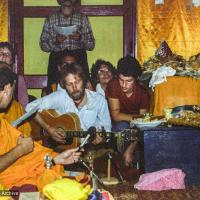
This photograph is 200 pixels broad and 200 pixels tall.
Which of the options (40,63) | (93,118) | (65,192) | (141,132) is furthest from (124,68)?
(65,192)

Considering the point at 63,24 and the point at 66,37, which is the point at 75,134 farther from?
the point at 63,24

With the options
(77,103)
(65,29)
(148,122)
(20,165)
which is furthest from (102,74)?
(20,165)

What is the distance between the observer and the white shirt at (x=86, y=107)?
5941 mm

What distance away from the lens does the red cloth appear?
6.31 metres

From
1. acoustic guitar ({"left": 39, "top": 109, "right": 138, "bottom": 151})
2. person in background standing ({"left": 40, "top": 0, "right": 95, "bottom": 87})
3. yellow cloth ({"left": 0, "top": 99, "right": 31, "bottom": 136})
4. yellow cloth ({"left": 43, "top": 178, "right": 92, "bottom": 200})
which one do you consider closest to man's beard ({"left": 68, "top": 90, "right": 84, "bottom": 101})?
acoustic guitar ({"left": 39, "top": 109, "right": 138, "bottom": 151})

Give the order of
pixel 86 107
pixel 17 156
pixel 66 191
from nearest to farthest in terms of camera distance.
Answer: pixel 66 191 → pixel 17 156 → pixel 86 107

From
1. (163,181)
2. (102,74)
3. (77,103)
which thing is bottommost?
(163,181)

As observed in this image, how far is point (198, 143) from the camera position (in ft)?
15.1

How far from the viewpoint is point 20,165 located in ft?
12.1

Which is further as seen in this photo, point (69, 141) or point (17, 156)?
point (69, 141)

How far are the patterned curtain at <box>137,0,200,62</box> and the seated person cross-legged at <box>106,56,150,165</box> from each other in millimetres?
1569

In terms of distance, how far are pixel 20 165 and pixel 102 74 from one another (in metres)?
3.68

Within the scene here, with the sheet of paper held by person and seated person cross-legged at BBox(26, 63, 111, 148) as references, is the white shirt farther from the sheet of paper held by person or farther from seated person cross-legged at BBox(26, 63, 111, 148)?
the sheet of paper held by person

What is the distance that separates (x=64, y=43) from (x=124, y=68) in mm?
1764
